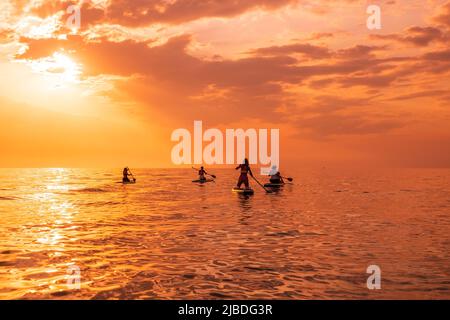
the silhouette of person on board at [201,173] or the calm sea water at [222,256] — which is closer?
the calm sea water at [222,256]

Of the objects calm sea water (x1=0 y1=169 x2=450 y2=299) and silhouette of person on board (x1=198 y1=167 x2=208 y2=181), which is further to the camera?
silhouette of person on board (x1=198 y1=167 x2=208 y2=181)

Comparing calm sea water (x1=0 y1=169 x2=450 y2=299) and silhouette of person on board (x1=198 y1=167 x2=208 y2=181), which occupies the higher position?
silhouette of person on board (x1=198 y1=167 x2=208 y2=181)

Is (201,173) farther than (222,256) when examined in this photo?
Yes

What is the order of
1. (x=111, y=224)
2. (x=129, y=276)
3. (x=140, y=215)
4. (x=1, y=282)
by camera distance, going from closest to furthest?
(x=1, y=282) → (x=129, y=276) → (x=111, y=224) → (x=140, y=215)

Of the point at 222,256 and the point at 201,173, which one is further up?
the point at 201,173

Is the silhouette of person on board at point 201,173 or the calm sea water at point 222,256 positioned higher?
the silhouette of person on board at point 201,173

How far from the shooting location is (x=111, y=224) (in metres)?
19.3

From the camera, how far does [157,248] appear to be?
1334 centimetres

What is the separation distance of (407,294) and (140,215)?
16884 millimetres
